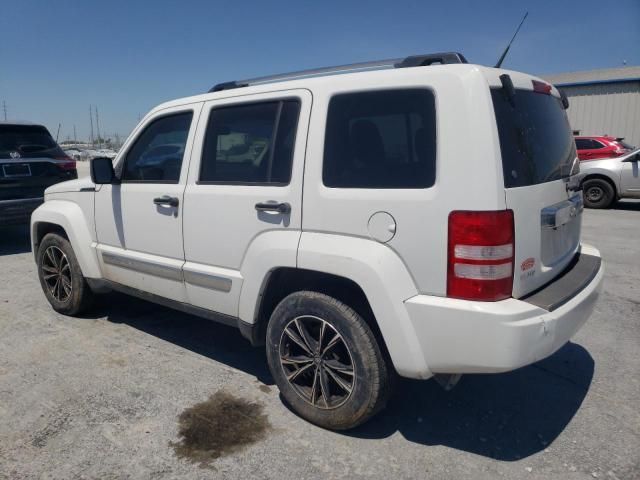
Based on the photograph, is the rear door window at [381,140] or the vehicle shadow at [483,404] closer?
the rear door window at [381,140]

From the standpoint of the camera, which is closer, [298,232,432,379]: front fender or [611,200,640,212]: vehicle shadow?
[298,232,432,379]: front fender

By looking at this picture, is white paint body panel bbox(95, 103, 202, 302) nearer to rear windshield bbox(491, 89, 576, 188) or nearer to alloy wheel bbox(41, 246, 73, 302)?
alloy wheel bbox(41, 246, 73, 302)

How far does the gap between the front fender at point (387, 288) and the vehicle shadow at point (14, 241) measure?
23.4 feet

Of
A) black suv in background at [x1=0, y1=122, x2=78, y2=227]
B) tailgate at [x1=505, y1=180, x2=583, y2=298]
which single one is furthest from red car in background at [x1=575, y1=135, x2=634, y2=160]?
black suv in background at [x1=0, y1=122, x2=78, y2=227]

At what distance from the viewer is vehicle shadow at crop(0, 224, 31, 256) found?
8.12 metres

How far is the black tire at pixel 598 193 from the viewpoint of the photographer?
12.1 meters

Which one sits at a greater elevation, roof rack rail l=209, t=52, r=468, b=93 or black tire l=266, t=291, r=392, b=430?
roof rack rail l=209, t=52, r=468, b=93

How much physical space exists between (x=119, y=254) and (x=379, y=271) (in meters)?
2.44

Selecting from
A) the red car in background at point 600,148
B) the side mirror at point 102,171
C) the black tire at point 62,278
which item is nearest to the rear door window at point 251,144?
the side mirror at point 102,171

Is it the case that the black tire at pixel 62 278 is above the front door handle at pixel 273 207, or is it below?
below

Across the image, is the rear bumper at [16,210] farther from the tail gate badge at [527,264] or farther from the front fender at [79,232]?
the tail gate badge at [527,264]

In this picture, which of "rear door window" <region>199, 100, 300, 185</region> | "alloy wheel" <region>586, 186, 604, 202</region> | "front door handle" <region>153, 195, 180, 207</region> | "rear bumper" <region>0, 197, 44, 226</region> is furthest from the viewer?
"alloy wheel" <region>586, 186, 604, 202</region>

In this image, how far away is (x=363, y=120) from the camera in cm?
279

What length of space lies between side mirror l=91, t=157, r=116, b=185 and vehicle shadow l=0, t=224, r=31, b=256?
494 cm
